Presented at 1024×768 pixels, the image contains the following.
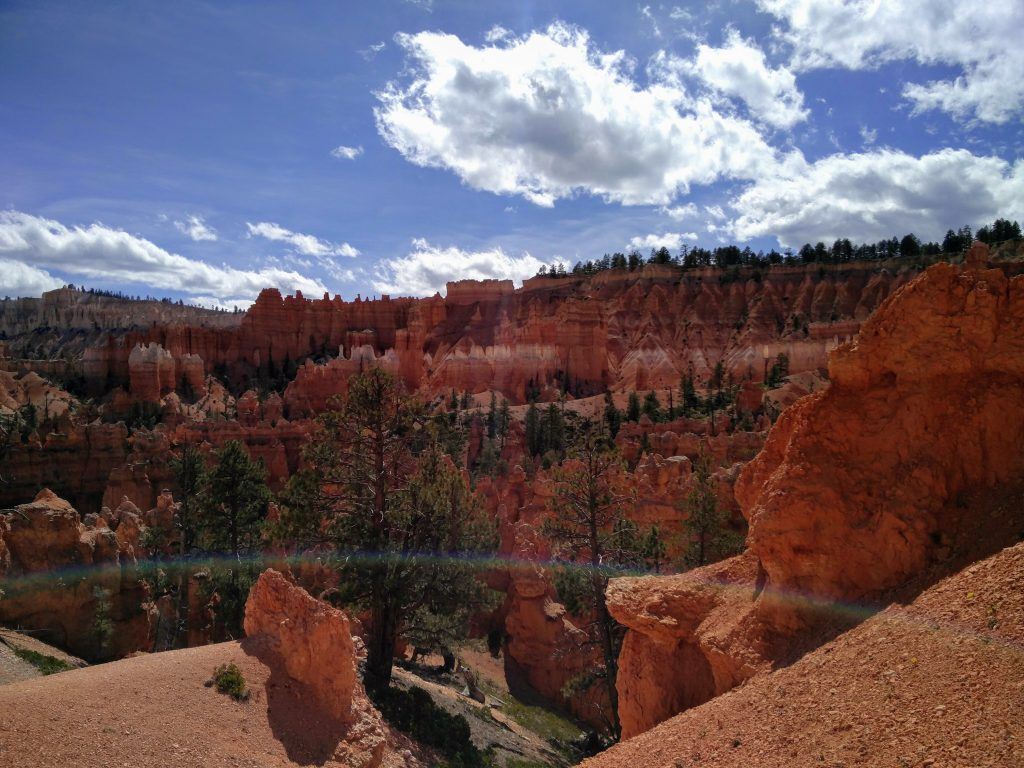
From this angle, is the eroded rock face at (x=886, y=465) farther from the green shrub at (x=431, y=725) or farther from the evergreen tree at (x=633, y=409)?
the evergreen tree at (x=633, y=409)

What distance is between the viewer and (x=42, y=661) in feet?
46.9

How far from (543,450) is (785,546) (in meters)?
42.2

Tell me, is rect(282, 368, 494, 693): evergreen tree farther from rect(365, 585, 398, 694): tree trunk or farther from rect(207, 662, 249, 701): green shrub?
rect(207, 662, 249, 701): green shrub

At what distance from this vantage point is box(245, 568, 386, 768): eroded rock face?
35.2ft

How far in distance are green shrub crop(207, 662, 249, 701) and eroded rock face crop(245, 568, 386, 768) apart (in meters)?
0.77

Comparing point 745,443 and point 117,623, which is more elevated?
point 745,443

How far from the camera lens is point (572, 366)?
83.4 metres

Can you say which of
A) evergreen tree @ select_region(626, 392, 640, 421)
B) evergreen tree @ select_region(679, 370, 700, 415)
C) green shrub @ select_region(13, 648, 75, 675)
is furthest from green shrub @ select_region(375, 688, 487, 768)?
evergreen tree @ select_region(679, 370, 700, 415)

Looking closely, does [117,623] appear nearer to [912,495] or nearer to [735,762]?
[735,762]

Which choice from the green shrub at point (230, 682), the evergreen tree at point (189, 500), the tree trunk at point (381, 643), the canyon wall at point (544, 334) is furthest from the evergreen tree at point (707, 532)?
the canyon wall at point (544, 334)

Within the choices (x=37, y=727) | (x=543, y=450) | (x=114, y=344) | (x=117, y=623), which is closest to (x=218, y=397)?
(x=114, y=344)

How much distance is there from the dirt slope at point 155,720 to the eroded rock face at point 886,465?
5.85m

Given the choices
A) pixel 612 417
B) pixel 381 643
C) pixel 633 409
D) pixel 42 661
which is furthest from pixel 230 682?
pixel 633 409

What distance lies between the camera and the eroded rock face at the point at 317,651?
35.2 feet
